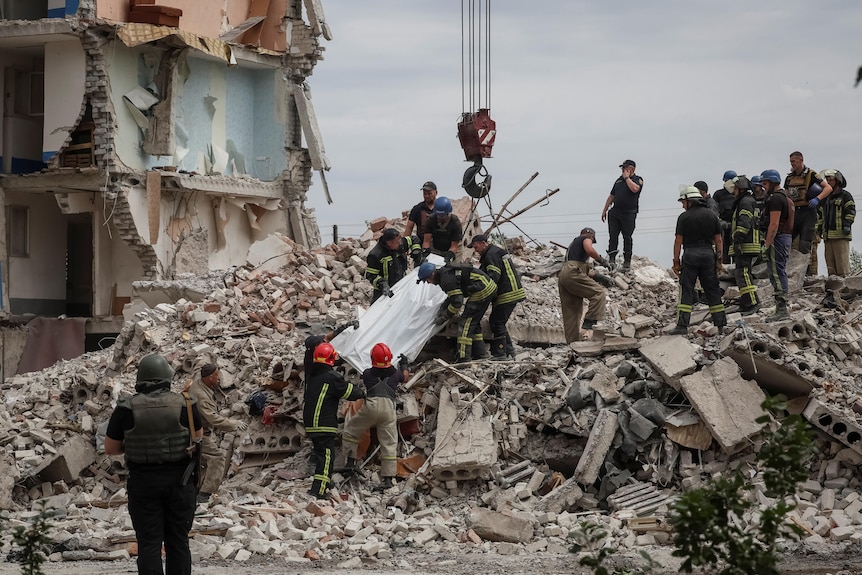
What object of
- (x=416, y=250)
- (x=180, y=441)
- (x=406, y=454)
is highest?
(x=416, y=250)

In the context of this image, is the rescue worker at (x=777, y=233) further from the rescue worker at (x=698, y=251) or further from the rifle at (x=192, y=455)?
the rifle at (x=192, y=455)

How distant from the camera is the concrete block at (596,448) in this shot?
38.8ft

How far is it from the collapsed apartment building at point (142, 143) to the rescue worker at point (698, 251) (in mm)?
12724

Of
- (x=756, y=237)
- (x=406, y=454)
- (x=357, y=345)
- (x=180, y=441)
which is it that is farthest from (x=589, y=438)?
(x=180, y=441)

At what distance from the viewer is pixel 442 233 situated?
15.0 meters

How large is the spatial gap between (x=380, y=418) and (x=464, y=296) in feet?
7.46

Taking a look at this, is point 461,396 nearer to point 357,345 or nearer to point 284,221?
point 357,345

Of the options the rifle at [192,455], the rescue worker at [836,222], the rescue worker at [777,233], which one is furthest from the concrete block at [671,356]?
the rifle at [192,455]

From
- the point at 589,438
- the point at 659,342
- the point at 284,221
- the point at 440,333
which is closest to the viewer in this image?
the point at 589,438

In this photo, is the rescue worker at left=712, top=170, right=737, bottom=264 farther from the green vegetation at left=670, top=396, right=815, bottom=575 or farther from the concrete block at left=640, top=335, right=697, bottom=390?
the green vegetation at left=670, top=396, right=815, bottom=575

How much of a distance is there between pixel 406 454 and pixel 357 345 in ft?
4.75

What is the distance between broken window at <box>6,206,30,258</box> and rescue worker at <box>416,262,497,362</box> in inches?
541

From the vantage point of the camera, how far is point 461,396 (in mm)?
12914

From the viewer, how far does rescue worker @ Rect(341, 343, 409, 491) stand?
1230 centimetres
